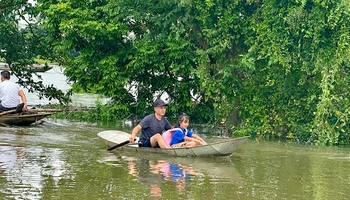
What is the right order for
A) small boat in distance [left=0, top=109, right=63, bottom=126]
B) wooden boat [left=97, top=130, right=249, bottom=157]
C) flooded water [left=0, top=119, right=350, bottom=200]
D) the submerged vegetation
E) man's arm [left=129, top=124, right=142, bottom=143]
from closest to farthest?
flooded water [left=0, top=119, right=350, bottom=200]
wooden boat [left=97, top=130, right=249, bottom=157]
man's arm [left=129, top=124, right=142, bottom=143]
the submerged vegetation
small boat in distance [left=0, top=109, right=63, bottom=126]

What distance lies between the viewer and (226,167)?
46.4 feet

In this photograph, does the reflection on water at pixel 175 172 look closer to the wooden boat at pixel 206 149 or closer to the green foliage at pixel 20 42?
the wooden boat at pixel 206 149

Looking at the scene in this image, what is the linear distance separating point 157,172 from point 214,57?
31.4 feet

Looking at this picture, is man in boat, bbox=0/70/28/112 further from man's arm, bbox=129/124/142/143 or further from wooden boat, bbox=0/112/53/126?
man's arm, bbox=129/124/142/143

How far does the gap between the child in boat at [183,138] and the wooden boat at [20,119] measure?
6.43m

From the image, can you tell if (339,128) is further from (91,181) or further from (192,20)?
(91,181)

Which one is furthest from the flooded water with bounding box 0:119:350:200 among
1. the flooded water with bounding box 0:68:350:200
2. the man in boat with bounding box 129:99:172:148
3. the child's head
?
the child's head

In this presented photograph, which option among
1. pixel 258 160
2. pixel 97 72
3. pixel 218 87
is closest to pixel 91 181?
pixel 258 160

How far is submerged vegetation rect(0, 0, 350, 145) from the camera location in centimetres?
1966

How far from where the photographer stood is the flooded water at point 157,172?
424 inches

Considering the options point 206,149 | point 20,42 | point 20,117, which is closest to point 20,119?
point 20,117

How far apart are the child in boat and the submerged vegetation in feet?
17.9

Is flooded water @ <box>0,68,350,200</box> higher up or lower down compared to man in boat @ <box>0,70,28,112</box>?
lower down

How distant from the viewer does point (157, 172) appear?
12.9 meters
